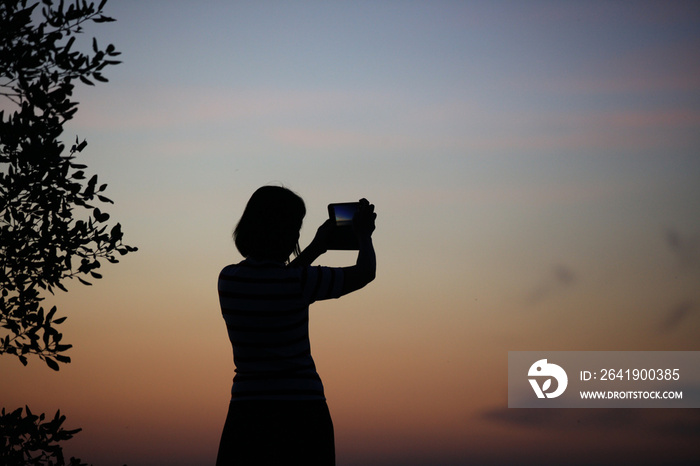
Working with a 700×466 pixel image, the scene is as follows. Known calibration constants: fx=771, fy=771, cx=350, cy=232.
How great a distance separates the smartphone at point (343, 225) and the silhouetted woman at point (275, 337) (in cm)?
38

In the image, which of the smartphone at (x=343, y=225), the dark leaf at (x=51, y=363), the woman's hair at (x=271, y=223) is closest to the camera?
the woman's hair at (x=271, y=223)

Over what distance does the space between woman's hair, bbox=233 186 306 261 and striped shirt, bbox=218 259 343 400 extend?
0.10m

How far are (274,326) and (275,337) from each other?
0.06 metres

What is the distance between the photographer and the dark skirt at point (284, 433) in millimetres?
4387

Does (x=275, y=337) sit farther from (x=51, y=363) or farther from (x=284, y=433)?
(x=51, y=363)

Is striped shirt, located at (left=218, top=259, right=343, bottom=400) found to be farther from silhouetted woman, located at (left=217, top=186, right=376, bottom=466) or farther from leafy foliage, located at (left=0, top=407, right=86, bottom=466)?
leafy foliage, located at (left=0, top=407, right=86, bottom=466)

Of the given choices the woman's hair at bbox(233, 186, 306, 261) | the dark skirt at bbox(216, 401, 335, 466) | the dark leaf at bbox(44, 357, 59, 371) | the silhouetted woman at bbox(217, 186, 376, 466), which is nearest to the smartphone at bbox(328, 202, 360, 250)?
the silhouetted woman at bbox(217, 186, 376, 466)

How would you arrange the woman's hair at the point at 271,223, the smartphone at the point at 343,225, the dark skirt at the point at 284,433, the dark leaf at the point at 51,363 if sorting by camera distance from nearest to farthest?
the dark skirt at the point at 284,433 < the woman's hair at the point at 271,223 < the smartphone at the point at 343,225 < the dark leaf at the point at 51,363

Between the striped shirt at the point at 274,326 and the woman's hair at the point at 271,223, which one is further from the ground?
the woman's hair at the point at 271,223

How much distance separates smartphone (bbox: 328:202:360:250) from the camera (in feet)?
16.6

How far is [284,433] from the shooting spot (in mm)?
4402

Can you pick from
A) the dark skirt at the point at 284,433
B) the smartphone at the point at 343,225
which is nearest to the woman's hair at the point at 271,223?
the smartphone at the point at 343,225

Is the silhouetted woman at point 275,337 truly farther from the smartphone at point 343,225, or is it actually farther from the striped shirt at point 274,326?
the smartphone at point 343,225

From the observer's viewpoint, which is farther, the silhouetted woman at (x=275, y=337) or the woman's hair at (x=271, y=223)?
the woman's hair at (x=271, y=223)
